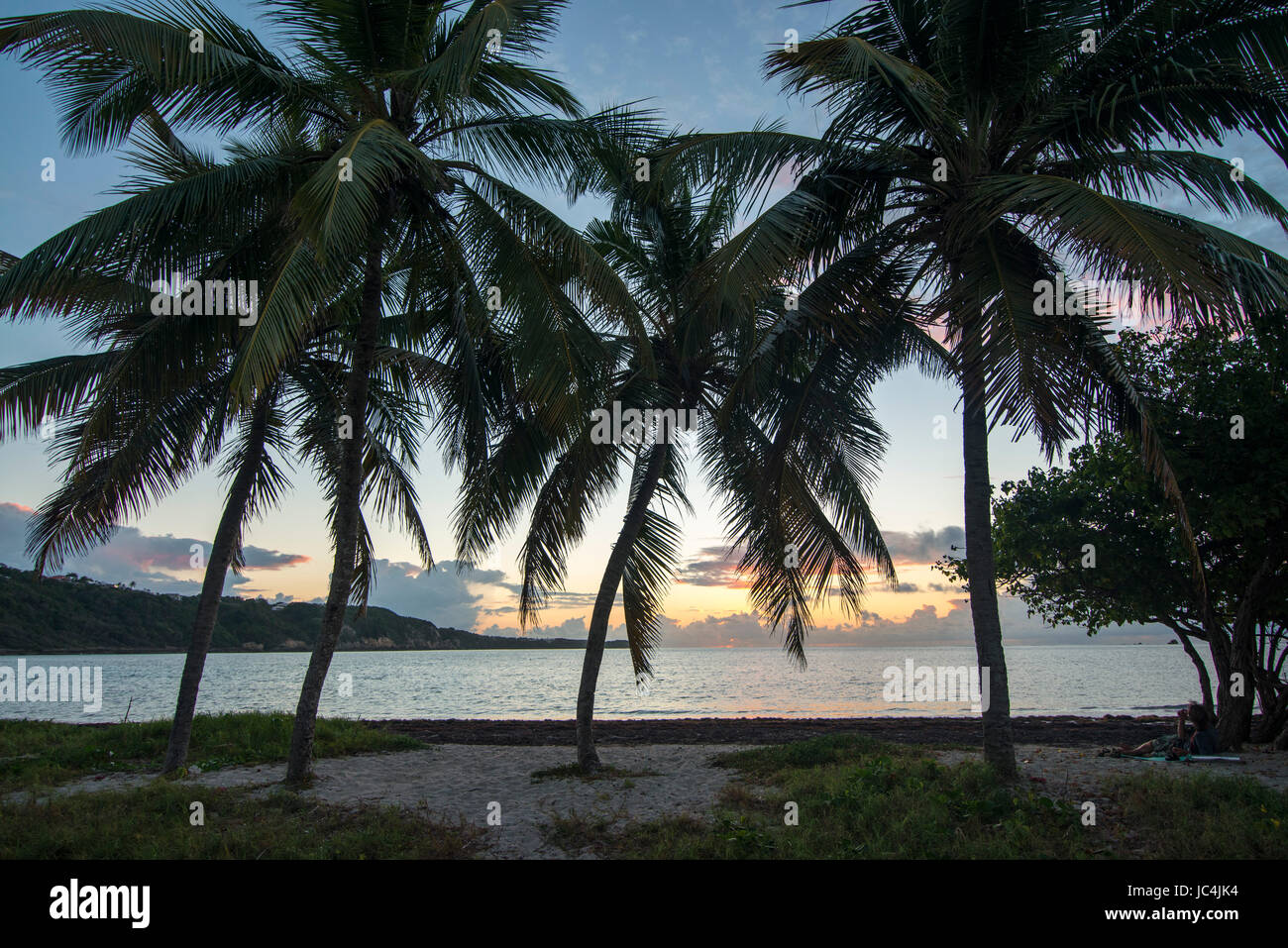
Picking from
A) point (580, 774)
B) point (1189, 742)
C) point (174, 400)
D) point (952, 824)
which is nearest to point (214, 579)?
point (174, 400)

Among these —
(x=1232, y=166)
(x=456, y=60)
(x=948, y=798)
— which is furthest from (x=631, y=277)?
(x=948, y=798)

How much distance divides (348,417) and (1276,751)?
47.0ft

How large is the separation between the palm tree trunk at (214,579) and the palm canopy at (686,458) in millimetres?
3173

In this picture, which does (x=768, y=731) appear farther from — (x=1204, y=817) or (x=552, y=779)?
(x=1204, y=817)

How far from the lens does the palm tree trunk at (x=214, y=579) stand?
11.1 m

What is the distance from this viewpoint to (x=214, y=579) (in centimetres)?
1127

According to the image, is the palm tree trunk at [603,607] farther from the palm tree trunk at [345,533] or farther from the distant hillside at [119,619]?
the distant hillside at [119,619]

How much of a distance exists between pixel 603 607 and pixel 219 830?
5.68 metres

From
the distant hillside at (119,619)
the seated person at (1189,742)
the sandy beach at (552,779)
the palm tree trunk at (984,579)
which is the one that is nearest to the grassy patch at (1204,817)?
the sandy beach at (552,779)

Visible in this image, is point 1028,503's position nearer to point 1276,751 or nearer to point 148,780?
point 1276,751

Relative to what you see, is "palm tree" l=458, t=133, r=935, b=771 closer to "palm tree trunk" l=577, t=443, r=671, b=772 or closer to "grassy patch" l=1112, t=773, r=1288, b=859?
"palm tree trunk" l=577, t=443, r=671, b=772

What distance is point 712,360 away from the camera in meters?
12.1

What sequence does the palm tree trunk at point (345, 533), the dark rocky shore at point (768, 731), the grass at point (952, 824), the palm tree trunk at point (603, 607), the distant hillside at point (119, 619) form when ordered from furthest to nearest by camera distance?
the distant hillside at point (119, 619)
the dark rocky shore at point (768, 731)
the palm tree trunk at point (603, 607)
the palm tree trunk at point (345, 533)
the grass at point (952, 824)

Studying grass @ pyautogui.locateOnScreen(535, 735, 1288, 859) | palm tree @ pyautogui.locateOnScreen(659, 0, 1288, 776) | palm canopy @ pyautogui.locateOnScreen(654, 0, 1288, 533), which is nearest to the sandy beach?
grass @ pyautogui.locateOnScreen(535, 735, 1288, 859)
